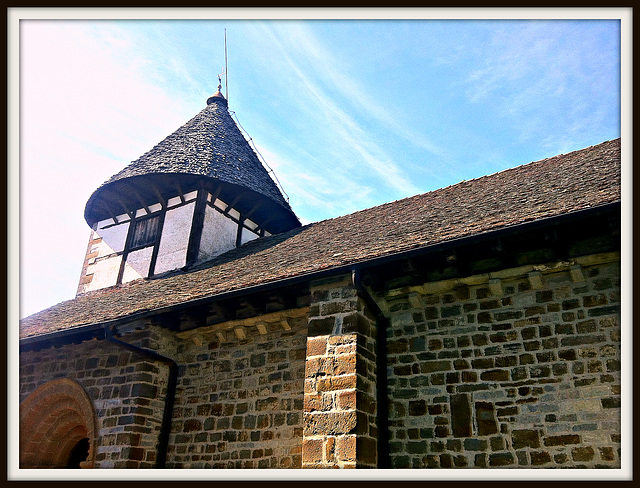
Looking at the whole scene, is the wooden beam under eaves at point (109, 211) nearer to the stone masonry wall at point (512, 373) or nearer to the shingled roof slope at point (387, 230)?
the shingled roof slope at point (387, 230)

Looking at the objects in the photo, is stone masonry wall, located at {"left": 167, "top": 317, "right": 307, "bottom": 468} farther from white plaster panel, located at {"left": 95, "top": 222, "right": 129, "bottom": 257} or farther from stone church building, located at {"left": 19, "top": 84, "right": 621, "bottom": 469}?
white plaster panel, located at {"left": 95, "top": 222, "right": 129, "bottom": 257}

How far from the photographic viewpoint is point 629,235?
383 centimetres

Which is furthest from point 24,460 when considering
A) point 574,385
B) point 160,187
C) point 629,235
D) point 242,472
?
point 629,235

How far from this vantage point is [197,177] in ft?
33.2

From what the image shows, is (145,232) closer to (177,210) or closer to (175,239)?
(177,210)

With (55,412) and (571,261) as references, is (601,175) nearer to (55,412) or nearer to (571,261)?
(571,261)

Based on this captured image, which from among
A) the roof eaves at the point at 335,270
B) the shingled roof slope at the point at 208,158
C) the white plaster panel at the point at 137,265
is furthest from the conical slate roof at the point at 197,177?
the roof eaves at the point at 335,270

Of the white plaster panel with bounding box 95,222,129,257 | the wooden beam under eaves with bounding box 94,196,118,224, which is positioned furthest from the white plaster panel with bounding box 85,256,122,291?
the wooden beam under eaves with bounding box 94,196,118,224

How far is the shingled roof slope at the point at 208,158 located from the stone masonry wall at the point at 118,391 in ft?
12.7

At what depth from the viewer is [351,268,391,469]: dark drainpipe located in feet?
17.3

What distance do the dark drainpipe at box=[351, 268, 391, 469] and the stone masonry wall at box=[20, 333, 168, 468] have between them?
11.0 ft

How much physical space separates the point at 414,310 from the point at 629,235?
2.50 metres

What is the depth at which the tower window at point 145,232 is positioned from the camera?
10.5 metres

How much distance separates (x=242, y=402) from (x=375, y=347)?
2028 millimetres
